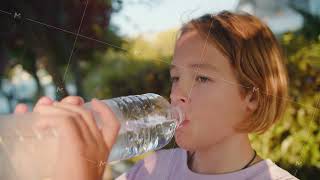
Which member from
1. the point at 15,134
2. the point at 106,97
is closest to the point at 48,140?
the point at 15,134

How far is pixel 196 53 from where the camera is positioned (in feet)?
2.19

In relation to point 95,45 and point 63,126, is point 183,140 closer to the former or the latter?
point 95,45

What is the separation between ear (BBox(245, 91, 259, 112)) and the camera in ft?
2.32

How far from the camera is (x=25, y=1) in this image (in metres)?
0.71

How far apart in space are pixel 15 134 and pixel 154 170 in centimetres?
24

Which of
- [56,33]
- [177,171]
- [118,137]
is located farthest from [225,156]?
[56,33]

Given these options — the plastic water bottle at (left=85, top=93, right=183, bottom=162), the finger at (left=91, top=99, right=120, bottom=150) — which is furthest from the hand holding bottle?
the plastic water bottle at (left=85, top=93, right=183, bottom=162)

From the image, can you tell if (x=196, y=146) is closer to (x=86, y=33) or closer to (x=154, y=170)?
(x=154, y=170)

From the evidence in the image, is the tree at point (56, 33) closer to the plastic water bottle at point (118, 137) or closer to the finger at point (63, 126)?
the plastic water bottle at point (118, 137)

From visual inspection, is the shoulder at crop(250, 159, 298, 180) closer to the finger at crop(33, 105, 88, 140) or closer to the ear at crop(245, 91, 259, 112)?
the ear at crop(245, 91, 259, 112)

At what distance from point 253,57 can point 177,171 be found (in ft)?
0.61

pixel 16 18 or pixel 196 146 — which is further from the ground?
pixel 16 18

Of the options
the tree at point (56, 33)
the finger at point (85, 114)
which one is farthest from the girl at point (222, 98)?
the finger at point (85, 114)

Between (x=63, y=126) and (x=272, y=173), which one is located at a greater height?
(x=63, y=126)
